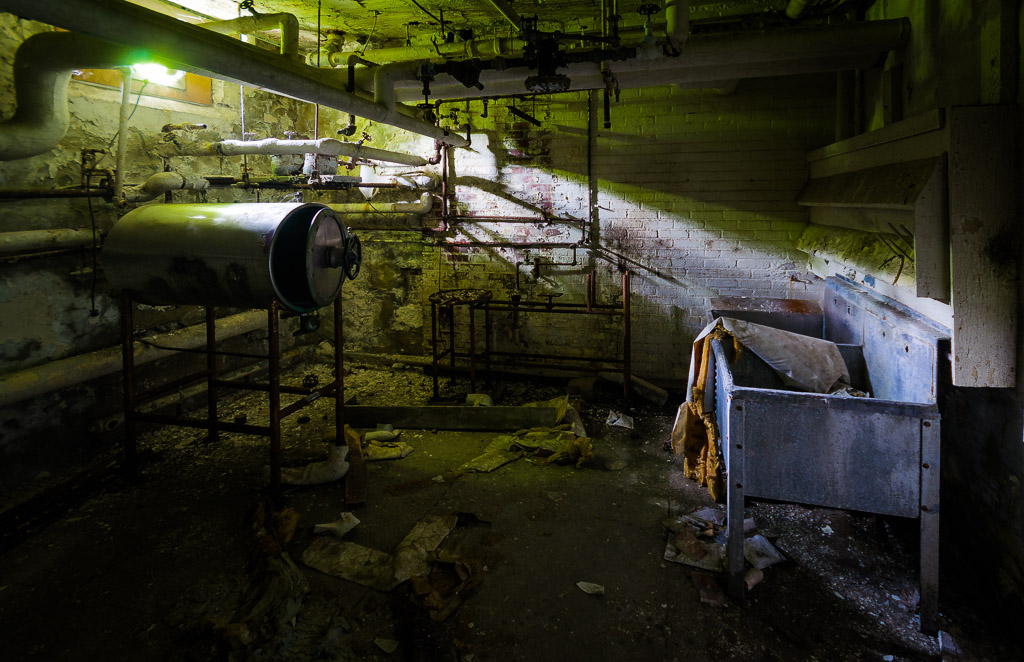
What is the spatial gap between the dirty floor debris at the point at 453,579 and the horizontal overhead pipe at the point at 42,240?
71.2 inches

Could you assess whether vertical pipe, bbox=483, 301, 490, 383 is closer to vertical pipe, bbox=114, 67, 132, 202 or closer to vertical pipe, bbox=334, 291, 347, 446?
vertical pipe, bbox=334, 291, 347, 446

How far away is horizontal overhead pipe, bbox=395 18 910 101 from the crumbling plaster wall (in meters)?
2.62

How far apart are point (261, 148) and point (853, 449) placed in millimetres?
5201

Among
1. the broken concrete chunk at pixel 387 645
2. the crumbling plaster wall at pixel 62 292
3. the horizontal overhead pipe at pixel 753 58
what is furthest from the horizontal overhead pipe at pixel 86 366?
the broken concrete chunk at pixel 387 645

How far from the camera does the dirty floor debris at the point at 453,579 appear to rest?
8.13 feet

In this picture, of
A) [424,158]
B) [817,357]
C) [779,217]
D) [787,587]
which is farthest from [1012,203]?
[424,158]

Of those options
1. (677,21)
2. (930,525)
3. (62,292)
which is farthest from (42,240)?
(930,525)

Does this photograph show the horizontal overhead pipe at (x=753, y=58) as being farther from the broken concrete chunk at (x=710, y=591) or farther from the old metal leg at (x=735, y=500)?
the broken concrete chunk at (x=710, y=591)

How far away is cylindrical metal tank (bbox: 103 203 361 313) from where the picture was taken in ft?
11.6

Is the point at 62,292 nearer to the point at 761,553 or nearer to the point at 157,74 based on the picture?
the point at 157,74

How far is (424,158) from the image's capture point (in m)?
6.32

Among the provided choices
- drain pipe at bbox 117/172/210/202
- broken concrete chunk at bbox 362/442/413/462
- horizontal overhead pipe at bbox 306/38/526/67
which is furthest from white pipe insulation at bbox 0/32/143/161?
broken concrete chunk at bbox 362/442/413/462

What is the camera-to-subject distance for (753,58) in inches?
151

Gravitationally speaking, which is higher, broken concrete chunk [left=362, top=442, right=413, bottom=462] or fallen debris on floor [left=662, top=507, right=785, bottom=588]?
broken concrete chunk [left=362, top=442, right=413, bottom=462]
